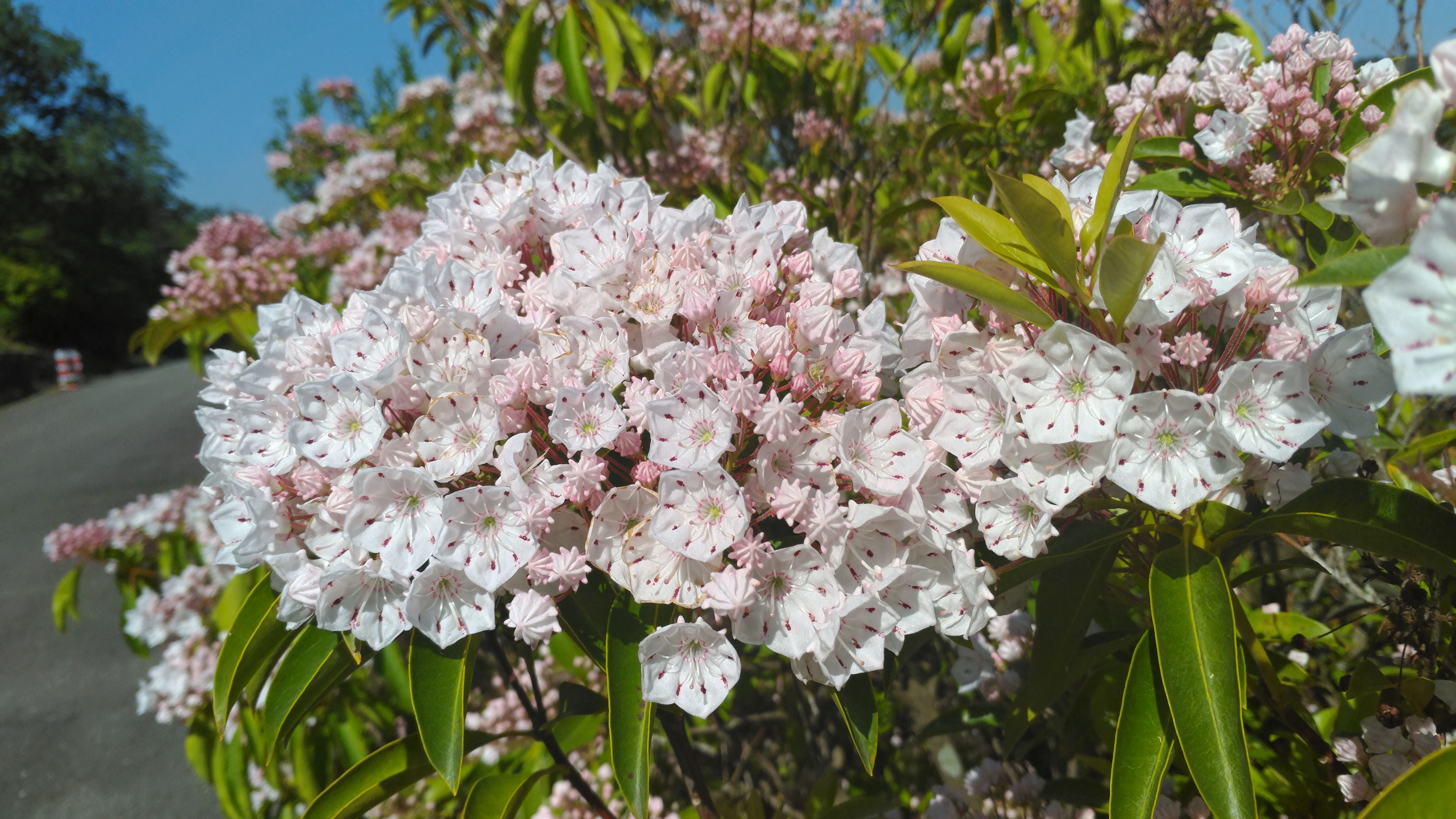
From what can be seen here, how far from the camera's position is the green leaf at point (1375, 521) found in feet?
3.16

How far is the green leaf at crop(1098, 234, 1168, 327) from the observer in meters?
0.87

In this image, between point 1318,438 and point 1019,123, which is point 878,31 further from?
point 1318,438

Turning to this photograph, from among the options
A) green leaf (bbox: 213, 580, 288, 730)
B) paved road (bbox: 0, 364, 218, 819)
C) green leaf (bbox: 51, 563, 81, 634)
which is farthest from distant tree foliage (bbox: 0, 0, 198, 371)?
green leaf (bbox: 213, 580, 288, 730)

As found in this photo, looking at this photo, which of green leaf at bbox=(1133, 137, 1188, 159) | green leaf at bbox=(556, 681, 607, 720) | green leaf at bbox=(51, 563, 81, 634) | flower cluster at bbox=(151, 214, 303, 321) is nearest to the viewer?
green leaf at bbox=(1133, 137, 1188, 159)

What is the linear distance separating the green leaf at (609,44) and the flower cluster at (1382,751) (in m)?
2.38

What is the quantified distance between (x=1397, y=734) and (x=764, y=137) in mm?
3542

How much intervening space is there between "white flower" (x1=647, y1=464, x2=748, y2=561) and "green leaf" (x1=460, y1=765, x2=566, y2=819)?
85 centimetres

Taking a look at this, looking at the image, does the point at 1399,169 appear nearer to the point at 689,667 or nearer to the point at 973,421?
the point at 973,421

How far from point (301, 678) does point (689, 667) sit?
0.70 meters

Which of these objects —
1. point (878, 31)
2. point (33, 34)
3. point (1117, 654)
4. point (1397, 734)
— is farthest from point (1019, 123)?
point (33, 34)

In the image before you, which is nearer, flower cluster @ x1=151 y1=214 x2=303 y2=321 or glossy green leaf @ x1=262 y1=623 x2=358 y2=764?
glossy green leaf @ x1=262 y1=623 x2=358 y2=764

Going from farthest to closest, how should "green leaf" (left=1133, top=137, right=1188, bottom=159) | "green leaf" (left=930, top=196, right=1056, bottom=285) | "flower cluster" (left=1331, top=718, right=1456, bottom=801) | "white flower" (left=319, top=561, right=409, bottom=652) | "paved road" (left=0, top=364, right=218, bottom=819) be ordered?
"paved road" (left=0, top=364, right=218, bottom=819) < "green leaf" (left=1133, top=137, right=1188, bottom=159) < "flower cluster" (left=1331, top=718, right=1456, bottom=801) < "white flower" (left=319, top=561, right=409, bottom=652) < "green leaf" (left=930, top=196, right=1056, bottom=285)

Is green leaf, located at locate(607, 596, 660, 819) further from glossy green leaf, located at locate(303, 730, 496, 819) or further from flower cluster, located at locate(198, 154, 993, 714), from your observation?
glossy green leaf, located at locate(303, 730, 496, 819)

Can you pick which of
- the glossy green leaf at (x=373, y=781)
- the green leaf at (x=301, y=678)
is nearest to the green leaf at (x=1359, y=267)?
the green leaf at (x=301, y=678)
